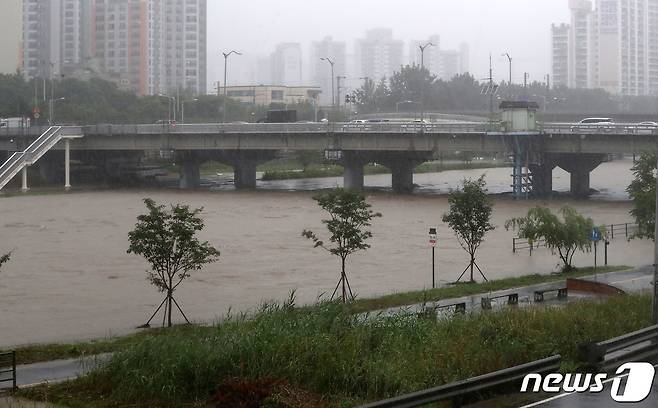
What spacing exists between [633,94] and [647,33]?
9.03 m

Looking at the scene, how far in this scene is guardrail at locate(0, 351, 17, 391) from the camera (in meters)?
12.2

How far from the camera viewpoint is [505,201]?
176 ft

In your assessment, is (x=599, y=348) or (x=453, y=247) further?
(x=453, y=247)

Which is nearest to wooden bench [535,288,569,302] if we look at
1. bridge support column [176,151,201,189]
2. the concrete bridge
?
the concrete bridge

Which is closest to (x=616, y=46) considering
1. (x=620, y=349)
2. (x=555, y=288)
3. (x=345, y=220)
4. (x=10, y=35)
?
(x=10, y=35)

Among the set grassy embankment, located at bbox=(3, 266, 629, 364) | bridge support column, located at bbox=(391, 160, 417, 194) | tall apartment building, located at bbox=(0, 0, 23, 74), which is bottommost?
grassy embankment, located at bbox=(3, 266, 629, 364)

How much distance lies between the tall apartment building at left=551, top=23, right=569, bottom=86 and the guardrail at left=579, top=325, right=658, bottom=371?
5732 inches

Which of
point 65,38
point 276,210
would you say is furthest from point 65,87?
point 276,210

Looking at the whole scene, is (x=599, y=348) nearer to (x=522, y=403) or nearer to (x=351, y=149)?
(x=522, y=403)

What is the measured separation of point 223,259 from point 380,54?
16691cm

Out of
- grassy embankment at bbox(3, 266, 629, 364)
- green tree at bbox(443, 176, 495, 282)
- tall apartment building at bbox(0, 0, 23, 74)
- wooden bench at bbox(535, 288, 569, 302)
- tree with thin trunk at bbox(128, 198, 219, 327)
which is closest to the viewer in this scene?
grassy embankment at bbox(3, 266, 629, 364)

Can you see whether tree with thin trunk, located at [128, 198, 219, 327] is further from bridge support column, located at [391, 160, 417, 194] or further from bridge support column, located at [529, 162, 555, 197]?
bridge support column, located at [391, 160, 417, 194]

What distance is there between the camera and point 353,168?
203 ft

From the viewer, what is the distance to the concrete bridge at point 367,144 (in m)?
54.3
